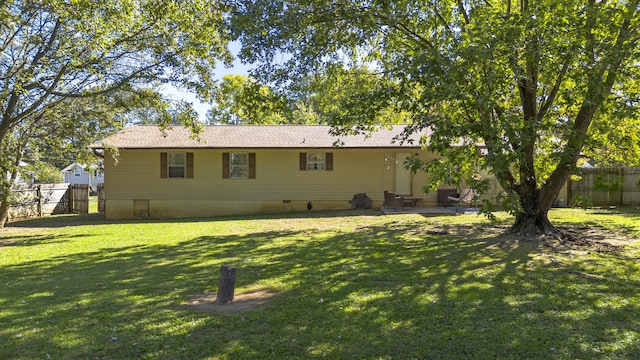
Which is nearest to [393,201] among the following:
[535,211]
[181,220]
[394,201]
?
[394,201]

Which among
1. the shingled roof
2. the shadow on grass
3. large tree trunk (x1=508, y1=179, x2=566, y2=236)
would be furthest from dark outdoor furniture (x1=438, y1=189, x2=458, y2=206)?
large tree trunk (x1=508, y1=179, x2=566, y2=236)

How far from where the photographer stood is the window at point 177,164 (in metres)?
18.5

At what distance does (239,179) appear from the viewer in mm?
18500

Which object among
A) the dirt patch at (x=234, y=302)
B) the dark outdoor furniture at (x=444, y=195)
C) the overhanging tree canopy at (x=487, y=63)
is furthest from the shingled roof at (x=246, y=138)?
the dirt patch at (x=234, y=302)

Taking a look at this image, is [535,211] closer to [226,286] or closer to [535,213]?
[535,213]

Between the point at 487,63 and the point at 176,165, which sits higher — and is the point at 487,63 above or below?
above

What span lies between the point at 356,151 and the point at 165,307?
43.7 ft

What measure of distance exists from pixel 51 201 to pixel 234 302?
20008 millimetres

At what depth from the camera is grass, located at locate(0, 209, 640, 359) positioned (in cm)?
418

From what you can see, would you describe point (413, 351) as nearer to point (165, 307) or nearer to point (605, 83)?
point (165, 307)

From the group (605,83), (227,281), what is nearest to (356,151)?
(605,83)

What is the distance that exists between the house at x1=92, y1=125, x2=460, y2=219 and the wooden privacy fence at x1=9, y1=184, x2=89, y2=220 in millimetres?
4615

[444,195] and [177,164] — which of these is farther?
[177,164]

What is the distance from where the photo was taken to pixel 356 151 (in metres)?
18.1
